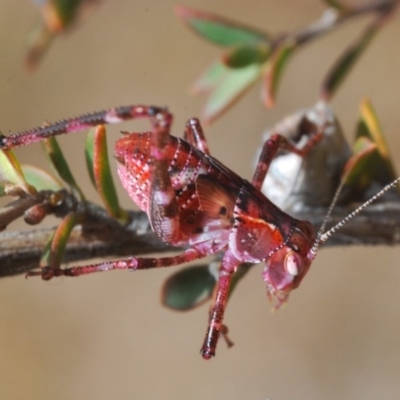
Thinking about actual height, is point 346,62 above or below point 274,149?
above

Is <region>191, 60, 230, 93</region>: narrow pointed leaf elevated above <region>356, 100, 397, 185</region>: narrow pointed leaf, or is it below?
above

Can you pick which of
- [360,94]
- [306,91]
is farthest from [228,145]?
[360,94]

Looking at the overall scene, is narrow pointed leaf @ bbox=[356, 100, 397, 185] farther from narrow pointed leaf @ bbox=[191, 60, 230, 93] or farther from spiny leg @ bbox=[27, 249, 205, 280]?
spiny leg @ bbox=[27, 249, 205, 280]

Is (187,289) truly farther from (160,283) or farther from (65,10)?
(160,283)

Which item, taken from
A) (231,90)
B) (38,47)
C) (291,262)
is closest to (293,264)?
(291,262)

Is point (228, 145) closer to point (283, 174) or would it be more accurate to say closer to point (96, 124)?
point (283, 174)

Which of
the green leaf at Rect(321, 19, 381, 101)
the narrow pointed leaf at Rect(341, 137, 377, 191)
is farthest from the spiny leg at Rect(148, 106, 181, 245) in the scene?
the green leaf at Rect(321, 19, 381, 101)

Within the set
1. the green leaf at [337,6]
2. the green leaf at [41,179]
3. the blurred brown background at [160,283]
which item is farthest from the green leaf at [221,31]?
the blurred brown background at [160,283]
